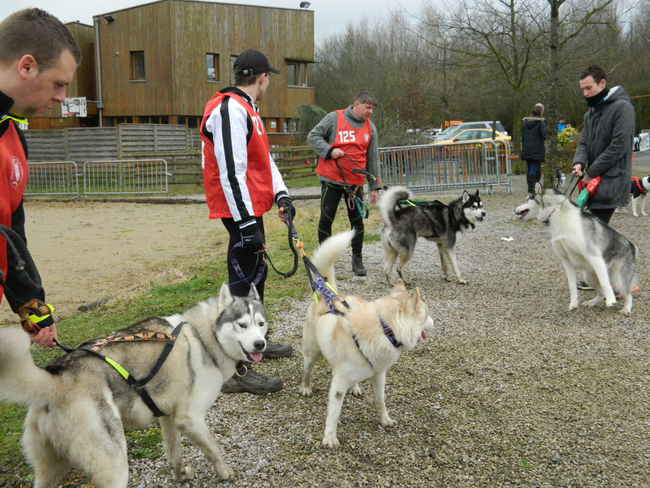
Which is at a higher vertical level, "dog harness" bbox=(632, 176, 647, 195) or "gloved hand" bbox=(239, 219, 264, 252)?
"dog harness" bbox=(632, 176, 647, 195)

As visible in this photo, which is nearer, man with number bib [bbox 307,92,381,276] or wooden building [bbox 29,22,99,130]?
man with number bib [bbox 307,92,381,276]

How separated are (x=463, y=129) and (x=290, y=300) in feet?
79.5

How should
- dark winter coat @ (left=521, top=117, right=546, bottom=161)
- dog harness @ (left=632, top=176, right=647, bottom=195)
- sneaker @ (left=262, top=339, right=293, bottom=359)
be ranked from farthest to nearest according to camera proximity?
dark winter coat @ (left=521, top=117, right=546, bottom=161), dog harness @ (left=632, top=176, right=647, bottom=195), sneaker @ (left=262, top=339, right=293, bottom=359)

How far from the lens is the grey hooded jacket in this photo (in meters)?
5.34

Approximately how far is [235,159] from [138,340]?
1372mm

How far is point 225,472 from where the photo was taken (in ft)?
8.63

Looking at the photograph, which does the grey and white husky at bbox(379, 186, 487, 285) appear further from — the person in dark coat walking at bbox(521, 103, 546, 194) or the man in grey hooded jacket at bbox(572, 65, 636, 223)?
the person in dark coat walking at bbox(521, 103, 546, 194)

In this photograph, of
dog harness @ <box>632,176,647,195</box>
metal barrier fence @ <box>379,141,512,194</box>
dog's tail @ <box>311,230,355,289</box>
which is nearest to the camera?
dog's tail @ <box>311,230,355,289</box>

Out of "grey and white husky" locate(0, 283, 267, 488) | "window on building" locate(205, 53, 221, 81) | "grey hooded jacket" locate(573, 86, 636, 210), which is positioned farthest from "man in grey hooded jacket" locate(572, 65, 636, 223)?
"window on building" locate(205, 53, 221, 81)

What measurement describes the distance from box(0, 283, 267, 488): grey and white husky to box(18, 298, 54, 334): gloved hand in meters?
0.13

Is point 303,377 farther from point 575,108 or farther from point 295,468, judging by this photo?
point 575,108

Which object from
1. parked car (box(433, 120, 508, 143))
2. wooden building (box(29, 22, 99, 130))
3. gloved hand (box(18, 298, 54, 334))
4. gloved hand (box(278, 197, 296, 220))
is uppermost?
wooden building (box(29, 22, 99, 130))

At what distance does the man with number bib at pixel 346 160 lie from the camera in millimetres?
6492

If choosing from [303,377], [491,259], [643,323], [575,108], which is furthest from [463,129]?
[303,377]
